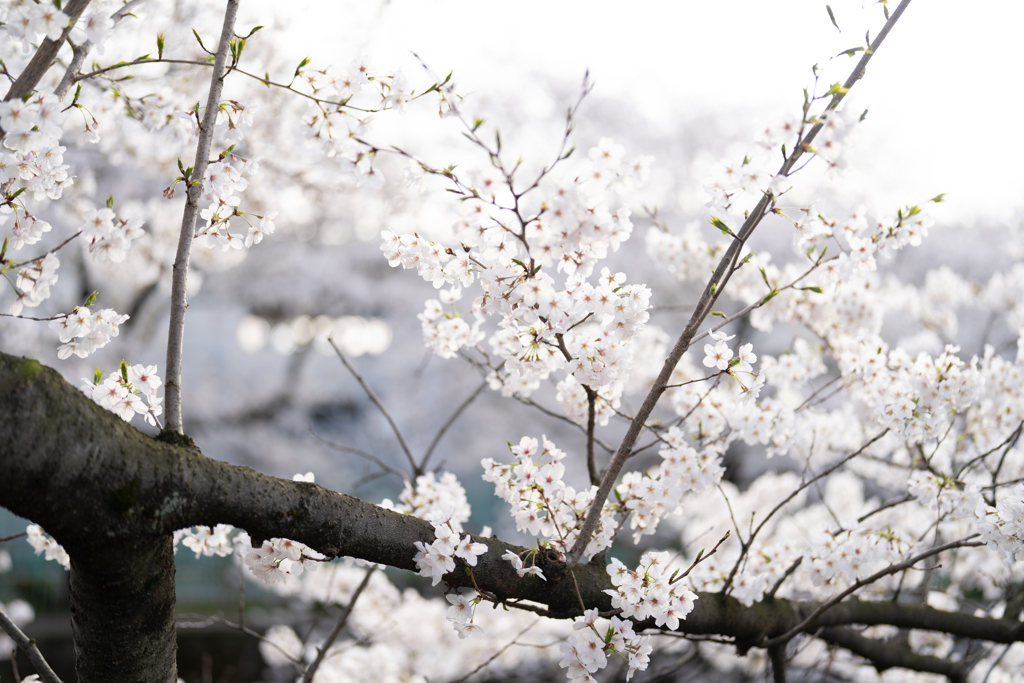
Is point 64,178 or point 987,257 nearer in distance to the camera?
point 64,178

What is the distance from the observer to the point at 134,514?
3.59 ft

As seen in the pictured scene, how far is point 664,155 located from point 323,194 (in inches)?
237

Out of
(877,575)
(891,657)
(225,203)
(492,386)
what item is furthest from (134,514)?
(891,657)

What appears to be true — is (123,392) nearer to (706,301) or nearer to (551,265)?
(551,265)

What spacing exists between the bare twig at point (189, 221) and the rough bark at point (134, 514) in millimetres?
Answer: 195

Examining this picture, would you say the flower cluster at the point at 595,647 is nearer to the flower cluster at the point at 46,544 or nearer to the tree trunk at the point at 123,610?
the tree trunk at the point at 123,610

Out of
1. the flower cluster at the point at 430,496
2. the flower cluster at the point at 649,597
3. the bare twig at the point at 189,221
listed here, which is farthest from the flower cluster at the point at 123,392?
the flower cluster at the point at 649,597

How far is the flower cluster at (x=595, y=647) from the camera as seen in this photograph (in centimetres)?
141

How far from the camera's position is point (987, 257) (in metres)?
8.78

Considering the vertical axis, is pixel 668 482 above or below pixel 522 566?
above

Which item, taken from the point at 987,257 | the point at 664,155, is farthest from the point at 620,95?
the point at 987,257

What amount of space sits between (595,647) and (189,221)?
1380 millimetres

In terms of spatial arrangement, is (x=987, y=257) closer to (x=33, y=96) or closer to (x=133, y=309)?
(x=33, y=96)

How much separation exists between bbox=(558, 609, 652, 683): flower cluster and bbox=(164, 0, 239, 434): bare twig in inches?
41.3
